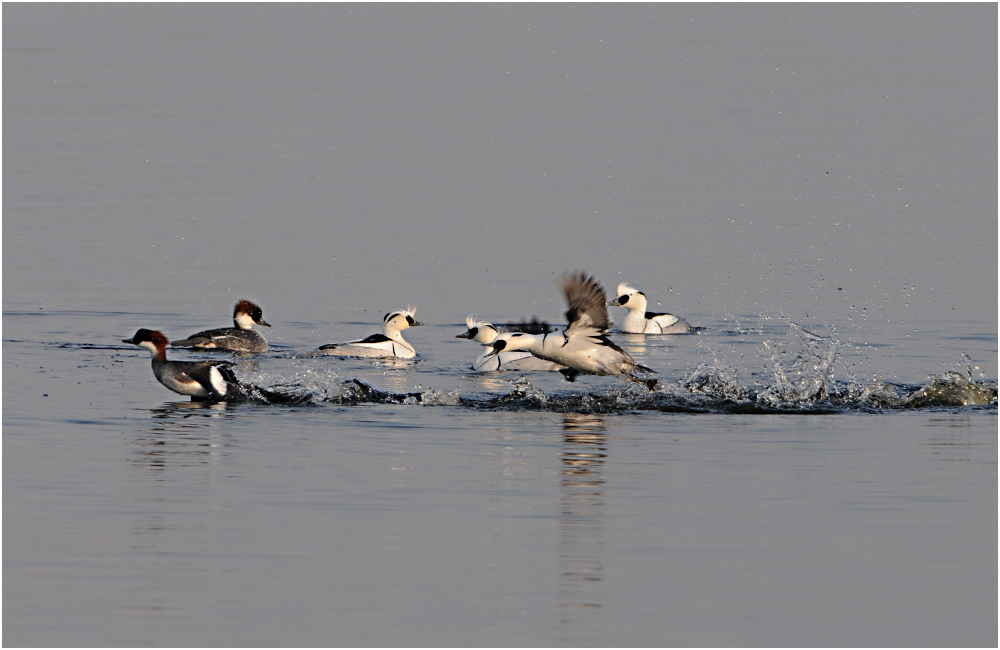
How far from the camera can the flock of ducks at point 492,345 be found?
1440cm

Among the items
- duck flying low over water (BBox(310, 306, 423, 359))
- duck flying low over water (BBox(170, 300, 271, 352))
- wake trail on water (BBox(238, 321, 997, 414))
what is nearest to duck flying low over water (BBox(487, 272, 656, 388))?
wake trail on water (BBox(238, 321, 997, 414))

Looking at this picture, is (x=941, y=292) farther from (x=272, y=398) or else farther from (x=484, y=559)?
(x=484, y=559)

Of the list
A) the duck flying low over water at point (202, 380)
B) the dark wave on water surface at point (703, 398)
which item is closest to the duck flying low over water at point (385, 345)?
the dark wave on water surface at point (703, 398)

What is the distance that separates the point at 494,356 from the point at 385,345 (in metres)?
1.41

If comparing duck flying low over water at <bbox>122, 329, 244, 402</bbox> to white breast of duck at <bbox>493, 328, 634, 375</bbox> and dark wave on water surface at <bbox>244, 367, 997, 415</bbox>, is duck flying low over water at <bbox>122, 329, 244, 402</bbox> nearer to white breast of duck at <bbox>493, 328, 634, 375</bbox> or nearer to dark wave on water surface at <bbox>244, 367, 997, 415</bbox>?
dark wave on water surface at <bbox>244, 367, 997, 415</bbox>

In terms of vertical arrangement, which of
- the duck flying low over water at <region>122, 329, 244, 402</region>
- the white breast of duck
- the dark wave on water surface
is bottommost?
the dark wave on water surface

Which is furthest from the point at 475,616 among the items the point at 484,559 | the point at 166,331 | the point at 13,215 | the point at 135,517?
the point at 13,215

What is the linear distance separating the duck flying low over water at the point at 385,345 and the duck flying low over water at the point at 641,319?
349 cm

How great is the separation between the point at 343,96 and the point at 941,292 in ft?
92.6

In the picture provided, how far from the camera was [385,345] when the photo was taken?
18500 mm

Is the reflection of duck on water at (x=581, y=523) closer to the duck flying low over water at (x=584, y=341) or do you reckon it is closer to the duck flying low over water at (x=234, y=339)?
the duck flying low over water at (x=584, y=341)

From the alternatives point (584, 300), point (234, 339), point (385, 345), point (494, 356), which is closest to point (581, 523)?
point (584, 300)

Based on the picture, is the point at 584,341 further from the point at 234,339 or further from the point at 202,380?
the point at 234,339

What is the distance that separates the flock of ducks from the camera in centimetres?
1440
